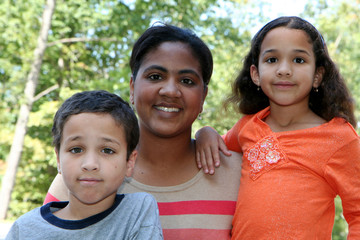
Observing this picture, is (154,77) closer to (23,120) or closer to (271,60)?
(271,60)

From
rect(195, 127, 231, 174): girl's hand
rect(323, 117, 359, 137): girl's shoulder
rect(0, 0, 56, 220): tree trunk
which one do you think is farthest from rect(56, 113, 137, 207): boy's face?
rect(0, 0, 56, 220): tree trunk

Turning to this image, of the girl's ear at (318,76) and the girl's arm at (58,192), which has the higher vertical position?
the girl's ear at (318,76)

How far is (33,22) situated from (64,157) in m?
9.24

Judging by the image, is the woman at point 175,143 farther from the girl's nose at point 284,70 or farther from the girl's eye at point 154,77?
the girl's nose at point 284,70

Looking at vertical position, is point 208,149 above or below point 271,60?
below

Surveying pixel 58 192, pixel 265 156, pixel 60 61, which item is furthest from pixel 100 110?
pixel 60 61

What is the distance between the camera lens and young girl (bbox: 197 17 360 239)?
6.68ft

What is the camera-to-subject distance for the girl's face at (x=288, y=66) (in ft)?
7.31

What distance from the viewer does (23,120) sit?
9641 millimetres

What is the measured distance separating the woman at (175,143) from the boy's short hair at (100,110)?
359 mm

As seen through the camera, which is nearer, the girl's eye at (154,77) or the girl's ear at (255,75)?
the girl's eye at (154,77)

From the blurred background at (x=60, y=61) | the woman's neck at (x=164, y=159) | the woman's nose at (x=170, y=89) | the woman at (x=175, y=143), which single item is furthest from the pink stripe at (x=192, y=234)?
the blurred background at (x=60, y=61)

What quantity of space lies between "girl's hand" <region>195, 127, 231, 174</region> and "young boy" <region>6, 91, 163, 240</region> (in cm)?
55

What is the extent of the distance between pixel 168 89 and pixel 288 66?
0.68 m
